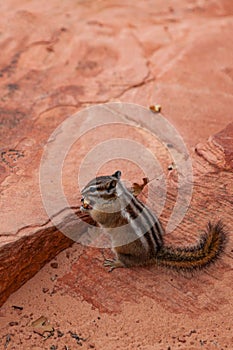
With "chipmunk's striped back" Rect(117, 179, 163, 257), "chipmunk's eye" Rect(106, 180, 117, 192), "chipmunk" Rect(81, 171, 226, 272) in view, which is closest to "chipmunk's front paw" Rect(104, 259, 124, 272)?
"chipmunk" Rect(81, 171, 226, 272)

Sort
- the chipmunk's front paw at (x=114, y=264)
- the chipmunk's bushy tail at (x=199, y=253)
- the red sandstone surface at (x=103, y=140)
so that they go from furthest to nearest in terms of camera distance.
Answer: the chipmunk's front paw at (x=114, y=264), the chipmunk's bushy tail at (x=199, y=253), the red sandstone surface at (x=103, y=140)

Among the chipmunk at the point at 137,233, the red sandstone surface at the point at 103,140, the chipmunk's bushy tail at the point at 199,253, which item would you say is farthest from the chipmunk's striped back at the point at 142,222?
the red sandstone surface at the point at 103,140

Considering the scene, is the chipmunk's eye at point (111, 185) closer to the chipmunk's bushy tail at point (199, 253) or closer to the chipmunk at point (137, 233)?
the chipmunk at point (137, 233)

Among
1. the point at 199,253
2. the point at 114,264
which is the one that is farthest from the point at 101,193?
the point at 199,253

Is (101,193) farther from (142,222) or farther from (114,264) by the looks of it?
(114,264)

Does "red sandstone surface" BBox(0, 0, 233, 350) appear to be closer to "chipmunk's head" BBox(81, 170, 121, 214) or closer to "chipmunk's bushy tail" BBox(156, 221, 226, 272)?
"chipmunk's bushy tail" BBox(156, 221, 226, 272)

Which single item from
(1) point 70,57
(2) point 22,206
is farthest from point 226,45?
(2) point 22,206

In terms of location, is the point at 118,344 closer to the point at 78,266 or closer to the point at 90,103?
the point at 78,266
